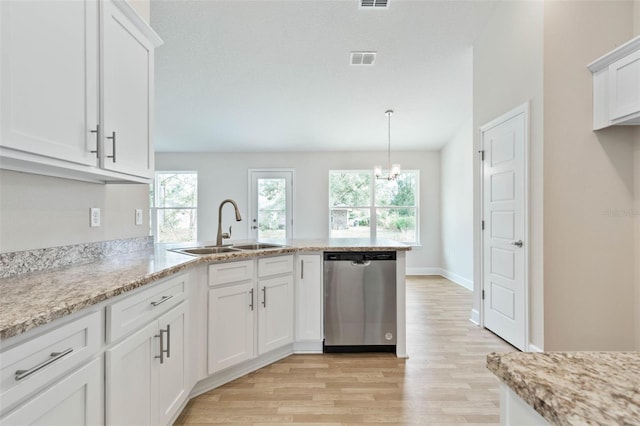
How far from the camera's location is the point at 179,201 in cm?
669

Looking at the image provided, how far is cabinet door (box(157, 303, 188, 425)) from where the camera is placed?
1.62 metres

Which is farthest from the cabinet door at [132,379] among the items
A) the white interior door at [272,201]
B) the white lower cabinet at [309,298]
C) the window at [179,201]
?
the window at [179,201]

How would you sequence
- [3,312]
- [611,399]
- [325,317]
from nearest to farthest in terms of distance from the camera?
[611,399], [3,312], [325,317]

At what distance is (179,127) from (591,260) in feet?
18.7

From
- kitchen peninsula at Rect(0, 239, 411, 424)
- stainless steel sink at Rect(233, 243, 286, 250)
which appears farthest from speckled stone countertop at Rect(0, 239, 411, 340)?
stainless steel sink at Rect(233, 243, 286, 250)

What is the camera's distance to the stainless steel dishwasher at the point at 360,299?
9.35 ft

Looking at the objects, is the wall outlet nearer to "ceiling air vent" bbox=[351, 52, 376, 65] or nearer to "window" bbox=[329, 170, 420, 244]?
"ceiling air vent" bbox=[351, 52, 376, 65]

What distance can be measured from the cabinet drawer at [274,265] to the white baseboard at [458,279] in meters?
3.74

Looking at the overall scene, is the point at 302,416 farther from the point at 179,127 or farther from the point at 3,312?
the point at 179,127

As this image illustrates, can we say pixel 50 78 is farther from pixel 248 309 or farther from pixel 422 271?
pixel 422 271

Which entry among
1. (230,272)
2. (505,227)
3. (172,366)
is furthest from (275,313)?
(505,227)

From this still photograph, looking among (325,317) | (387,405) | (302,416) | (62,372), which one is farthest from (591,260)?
(62,372)

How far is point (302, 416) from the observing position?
196 cm

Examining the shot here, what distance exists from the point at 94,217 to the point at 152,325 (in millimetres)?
860
